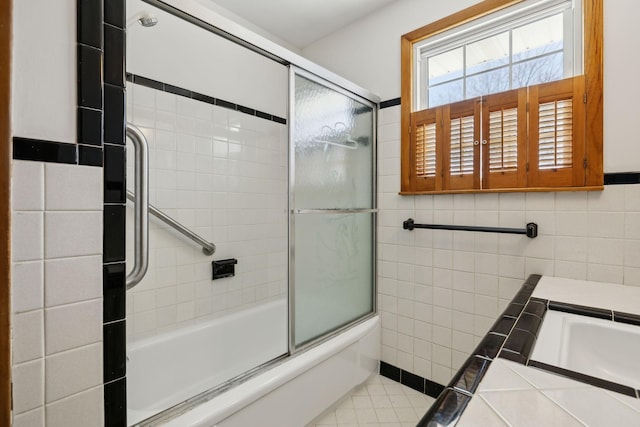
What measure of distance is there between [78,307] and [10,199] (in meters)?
0.29

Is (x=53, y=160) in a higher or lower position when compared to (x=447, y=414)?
higher

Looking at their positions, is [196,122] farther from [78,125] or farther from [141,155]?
[78,125]

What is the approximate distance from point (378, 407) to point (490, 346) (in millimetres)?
1345

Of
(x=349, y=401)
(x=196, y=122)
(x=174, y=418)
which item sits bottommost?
(x=349, y=401)

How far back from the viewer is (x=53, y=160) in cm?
73

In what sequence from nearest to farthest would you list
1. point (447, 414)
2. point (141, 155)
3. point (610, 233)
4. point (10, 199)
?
point (447, 414), point (10, 199), point (141, 155), point (610, 233)

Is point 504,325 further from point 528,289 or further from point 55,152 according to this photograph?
point 55,152

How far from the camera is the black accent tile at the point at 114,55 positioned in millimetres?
816

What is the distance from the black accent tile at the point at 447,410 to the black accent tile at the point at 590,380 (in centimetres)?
23

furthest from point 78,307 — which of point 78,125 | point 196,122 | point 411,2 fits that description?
point 411,2

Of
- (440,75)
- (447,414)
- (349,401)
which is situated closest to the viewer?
(447,414)

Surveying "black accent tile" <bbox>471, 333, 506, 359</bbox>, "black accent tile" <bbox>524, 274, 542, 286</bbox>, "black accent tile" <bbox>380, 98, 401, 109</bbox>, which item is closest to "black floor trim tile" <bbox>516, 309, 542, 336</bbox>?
"black accent tile" <bbox>471, 333, 506, 359</bbox>

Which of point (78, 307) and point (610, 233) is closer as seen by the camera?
point (78, 307)

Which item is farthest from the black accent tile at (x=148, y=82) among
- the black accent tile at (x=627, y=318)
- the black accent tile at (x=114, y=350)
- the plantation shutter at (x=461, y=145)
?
the black accent tile at (x=627, y=318)
